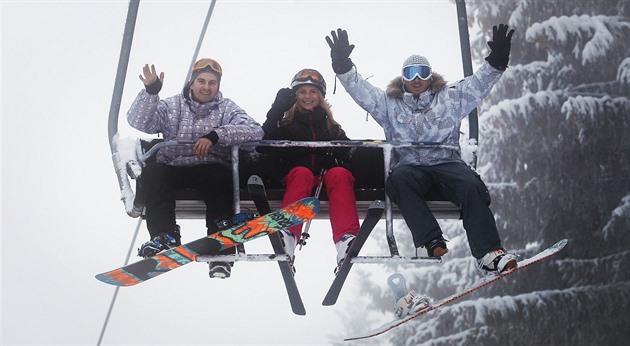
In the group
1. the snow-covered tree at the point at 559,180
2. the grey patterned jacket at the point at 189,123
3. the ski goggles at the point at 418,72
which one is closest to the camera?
the grey patterned jacket at the point at 189,123

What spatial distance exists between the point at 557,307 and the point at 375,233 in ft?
16.6

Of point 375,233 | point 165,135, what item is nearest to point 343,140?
point 165,135

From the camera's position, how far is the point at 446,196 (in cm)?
474

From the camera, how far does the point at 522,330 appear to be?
13477 millimetres

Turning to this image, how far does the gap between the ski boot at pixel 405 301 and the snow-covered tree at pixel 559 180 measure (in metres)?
8.96

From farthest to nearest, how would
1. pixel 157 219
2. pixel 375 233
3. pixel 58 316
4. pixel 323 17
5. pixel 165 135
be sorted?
pixel 323 17, pixel 58 316, pixel 375 233, pixel 165 135, pixel 157 219

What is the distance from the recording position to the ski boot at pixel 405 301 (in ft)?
15.0

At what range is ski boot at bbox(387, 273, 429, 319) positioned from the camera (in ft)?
15.0

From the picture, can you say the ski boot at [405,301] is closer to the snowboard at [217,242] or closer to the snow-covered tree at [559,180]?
the snowboard at [217,242]

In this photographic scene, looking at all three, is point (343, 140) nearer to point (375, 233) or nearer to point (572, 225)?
point (572, 225)

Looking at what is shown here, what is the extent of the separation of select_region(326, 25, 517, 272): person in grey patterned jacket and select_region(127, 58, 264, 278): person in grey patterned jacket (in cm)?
55

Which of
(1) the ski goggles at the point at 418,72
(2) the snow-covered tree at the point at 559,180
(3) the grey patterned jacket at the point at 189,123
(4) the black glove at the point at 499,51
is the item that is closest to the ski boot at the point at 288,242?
(3) the grey patterned jacket at the point at 189,123

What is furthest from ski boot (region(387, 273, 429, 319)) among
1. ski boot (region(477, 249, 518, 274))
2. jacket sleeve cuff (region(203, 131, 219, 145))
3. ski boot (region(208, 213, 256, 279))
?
jacket sleeve cuff (region(203, 131, 219, 145))

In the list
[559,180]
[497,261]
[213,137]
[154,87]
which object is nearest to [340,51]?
[213,137]
